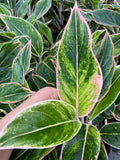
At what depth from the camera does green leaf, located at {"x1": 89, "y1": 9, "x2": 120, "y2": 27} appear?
837 millimetres

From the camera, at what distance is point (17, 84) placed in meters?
0.63

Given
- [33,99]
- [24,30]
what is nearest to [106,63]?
[33,99]

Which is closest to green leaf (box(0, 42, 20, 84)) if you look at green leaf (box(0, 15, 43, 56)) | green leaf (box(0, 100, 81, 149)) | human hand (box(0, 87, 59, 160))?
green leaf (box(0, 15, 43, 56))

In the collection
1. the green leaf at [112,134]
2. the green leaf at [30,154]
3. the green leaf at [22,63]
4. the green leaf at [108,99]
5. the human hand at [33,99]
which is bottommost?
the green leaf at [112,134]

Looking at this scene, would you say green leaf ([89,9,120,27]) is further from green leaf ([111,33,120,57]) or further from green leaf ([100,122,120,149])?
green leaf ([100,122,120,149])

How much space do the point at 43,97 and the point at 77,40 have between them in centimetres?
16

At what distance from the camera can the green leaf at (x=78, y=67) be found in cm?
39

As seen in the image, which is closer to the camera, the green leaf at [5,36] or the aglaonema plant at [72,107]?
the aglaonema plant at [72,107]

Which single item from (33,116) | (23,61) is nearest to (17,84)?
(23,61)

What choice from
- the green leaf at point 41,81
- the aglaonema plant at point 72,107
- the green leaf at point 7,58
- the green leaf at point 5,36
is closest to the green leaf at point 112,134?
the aglaonema plant at point 72,107

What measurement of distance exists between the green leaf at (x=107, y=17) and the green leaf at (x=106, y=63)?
32cm

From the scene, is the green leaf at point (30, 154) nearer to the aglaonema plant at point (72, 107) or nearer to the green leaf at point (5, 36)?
the aglaonema plant at point (72, 107)

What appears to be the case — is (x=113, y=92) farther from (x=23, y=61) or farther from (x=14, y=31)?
(x=14, y=31)

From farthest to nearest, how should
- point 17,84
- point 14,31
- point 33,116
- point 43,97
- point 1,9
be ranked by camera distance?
1. point 1,9
2. point 14,31
3. point 17,84
4. point 43,97
5. point 33,116
